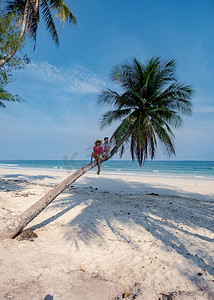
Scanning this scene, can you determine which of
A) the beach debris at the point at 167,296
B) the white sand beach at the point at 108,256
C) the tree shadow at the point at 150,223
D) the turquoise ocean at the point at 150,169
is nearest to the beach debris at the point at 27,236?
the white sand beach at the point at 108,256

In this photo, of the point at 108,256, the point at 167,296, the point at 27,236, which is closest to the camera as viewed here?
the point at 167,296

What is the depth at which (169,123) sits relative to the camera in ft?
28.4

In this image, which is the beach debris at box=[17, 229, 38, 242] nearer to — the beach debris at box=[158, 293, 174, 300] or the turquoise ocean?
the turquoise ocean

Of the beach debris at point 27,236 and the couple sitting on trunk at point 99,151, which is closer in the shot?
the beach debris at point 27,236

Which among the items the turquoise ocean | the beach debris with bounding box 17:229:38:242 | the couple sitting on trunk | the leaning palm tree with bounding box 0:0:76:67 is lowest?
the turquoise ocean

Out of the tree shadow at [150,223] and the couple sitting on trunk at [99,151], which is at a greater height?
the couple sitting on trunk at [99,151]

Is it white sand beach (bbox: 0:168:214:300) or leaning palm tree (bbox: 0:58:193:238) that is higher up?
leaning palm tree (bbox: 0:58:193:238)

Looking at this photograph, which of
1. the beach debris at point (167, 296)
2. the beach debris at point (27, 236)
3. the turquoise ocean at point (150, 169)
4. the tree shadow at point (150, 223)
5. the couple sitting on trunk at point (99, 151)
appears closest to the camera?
the beach debris at point (167, 296)

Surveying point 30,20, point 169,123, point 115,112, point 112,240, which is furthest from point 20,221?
point 30,20

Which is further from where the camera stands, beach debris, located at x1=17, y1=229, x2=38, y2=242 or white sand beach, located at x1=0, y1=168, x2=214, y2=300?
beach debris, located at x1=17, y1=229, x2=38, y2=242

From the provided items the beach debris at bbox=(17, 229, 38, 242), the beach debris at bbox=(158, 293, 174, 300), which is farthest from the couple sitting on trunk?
the beach debris at bbox=(158, 293, 174, 300)

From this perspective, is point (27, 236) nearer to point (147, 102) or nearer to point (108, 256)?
point (108, 256)

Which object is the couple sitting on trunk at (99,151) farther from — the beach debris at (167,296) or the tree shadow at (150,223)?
the beach debris at (167,296)

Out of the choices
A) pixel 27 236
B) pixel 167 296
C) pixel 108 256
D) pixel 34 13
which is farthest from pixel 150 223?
pixel 34 13
